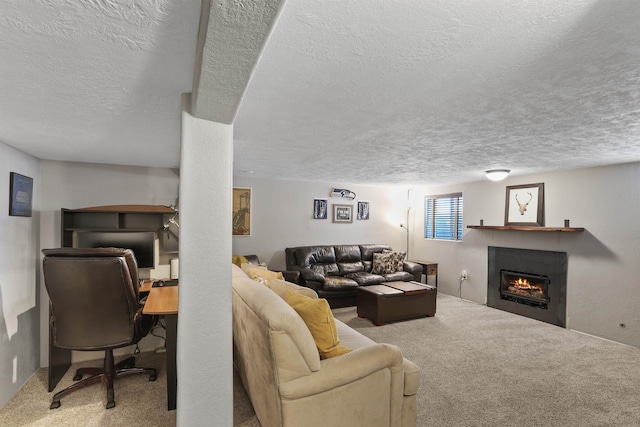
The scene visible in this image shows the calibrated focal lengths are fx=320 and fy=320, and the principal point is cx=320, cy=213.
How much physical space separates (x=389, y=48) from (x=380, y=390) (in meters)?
1.92

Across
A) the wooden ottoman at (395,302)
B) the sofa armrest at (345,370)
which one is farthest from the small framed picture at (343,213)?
the sofa armrest at (345,370)

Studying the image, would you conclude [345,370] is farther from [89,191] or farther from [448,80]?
[89,191]

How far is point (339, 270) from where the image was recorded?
19.1 ft

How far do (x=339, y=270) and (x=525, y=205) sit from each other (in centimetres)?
320

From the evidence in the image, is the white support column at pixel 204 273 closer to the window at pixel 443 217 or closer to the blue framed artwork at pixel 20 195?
the blue framed artwork at pixel 20 195

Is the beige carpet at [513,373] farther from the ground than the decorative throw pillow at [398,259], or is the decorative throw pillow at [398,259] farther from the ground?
the decorative throw pillow at [398,259]

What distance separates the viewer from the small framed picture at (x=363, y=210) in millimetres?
6645

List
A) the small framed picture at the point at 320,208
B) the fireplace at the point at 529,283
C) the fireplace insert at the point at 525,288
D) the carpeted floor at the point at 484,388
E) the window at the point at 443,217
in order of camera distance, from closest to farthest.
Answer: the carpeted floor at the point at 484,388 < the fireplace at the point at 529,283 < the fireplace insert at the point at 525,288 < the small framed picture at the point at 320,208 < the window at the point at 443,217

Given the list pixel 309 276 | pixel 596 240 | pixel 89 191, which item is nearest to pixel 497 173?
pixel 596 240

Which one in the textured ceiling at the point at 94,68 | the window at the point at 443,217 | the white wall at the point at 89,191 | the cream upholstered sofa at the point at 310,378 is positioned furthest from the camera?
the window at the point at 443,217

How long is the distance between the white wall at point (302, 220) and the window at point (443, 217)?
620 millimetres

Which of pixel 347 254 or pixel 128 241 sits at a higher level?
pixel 128 241

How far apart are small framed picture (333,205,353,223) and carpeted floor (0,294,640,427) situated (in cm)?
270

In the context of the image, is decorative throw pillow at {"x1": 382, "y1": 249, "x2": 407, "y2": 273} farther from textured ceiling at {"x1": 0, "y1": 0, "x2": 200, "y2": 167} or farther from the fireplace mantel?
textured ceiling at {"x1": 0, "y1": 0, "x2": 200, "y2": 167}
